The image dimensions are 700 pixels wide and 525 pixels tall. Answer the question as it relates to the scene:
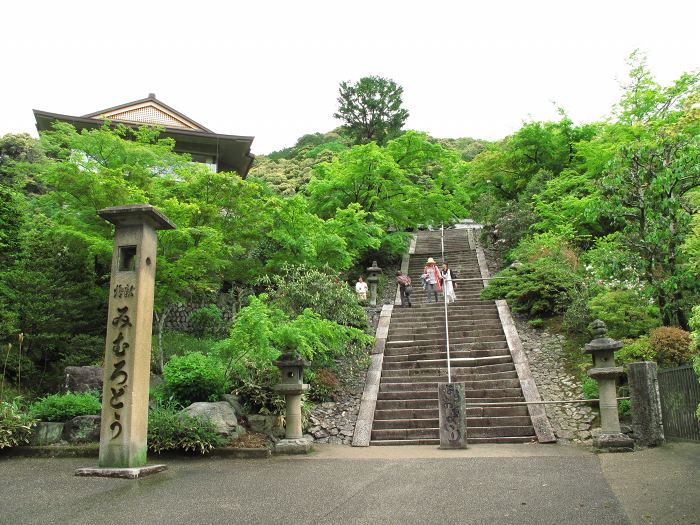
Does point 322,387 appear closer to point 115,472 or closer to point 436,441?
point 436,441

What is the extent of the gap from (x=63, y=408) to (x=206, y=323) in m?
7.40

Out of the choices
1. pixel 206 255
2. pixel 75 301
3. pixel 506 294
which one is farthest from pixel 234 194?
pixel 506 294

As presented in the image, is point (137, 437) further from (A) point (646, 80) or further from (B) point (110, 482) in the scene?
(A) point (646, 80)

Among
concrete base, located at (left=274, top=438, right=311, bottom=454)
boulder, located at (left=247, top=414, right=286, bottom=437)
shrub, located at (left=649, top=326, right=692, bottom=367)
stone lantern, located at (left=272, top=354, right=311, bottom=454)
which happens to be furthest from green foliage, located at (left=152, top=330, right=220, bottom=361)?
shrub, located at (left=649, top=326, right=692, bottom=367)

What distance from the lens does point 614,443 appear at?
9.12 m

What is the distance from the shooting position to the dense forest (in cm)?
1108

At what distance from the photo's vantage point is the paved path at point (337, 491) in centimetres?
538

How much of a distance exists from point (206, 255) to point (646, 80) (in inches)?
654

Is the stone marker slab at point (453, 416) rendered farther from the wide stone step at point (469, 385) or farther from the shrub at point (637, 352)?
the shrub at point (637, 352)

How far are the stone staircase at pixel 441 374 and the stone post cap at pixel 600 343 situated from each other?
226 centimetres

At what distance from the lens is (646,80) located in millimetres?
19172

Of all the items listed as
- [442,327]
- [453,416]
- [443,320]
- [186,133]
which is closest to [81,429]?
[453,416]

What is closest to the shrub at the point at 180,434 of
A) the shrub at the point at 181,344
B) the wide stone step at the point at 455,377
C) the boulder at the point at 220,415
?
the boulder at the point at 220,415

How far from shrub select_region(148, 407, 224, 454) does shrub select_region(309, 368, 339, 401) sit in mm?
3528
